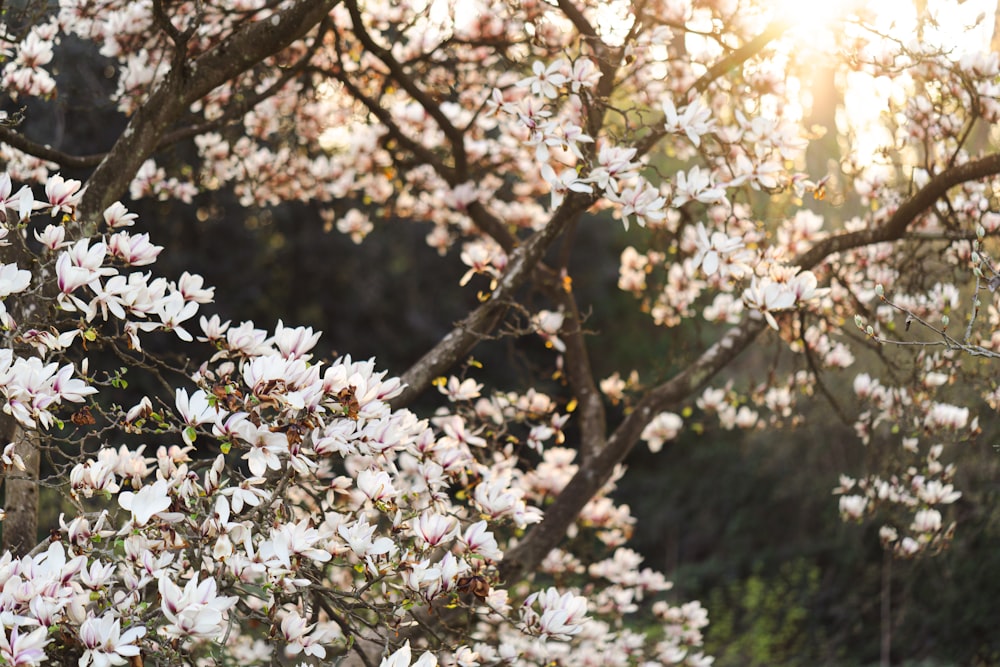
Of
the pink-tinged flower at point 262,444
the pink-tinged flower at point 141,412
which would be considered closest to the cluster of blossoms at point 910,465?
the pink-tinged flower at point 262,444

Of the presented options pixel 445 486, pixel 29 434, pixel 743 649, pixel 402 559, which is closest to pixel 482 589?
pixel 402 559

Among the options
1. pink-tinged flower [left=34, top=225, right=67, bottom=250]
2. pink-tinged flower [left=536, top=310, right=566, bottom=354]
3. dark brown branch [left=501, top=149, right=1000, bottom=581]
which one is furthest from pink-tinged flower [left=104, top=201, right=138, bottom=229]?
dark brown branch [left=501, top=149, right=1000, bottom=581]

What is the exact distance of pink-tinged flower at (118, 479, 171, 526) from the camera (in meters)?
1.92

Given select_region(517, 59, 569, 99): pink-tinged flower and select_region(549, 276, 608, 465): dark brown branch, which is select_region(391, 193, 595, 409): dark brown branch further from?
select_region(549, 276, 608, 465): dark brown branch

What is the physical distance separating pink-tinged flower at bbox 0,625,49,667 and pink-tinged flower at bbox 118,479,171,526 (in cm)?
27

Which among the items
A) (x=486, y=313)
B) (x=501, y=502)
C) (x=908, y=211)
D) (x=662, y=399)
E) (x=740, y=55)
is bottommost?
(x=501, y=502)

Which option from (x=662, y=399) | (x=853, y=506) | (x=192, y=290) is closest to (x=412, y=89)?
(x=662, y=399)

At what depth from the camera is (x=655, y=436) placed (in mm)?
4820

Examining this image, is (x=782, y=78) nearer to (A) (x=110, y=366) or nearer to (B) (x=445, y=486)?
(B) (x=445, y=486)

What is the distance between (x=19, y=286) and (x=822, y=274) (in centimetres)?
315

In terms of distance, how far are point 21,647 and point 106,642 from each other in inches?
5.5

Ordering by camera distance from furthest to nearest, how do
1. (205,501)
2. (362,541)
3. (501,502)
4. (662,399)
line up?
(662,399) → (501,502) → (205,501) → (362,541)

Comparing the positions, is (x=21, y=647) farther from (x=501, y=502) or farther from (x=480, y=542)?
(x=501, y=502)

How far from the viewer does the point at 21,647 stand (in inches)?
67.7
